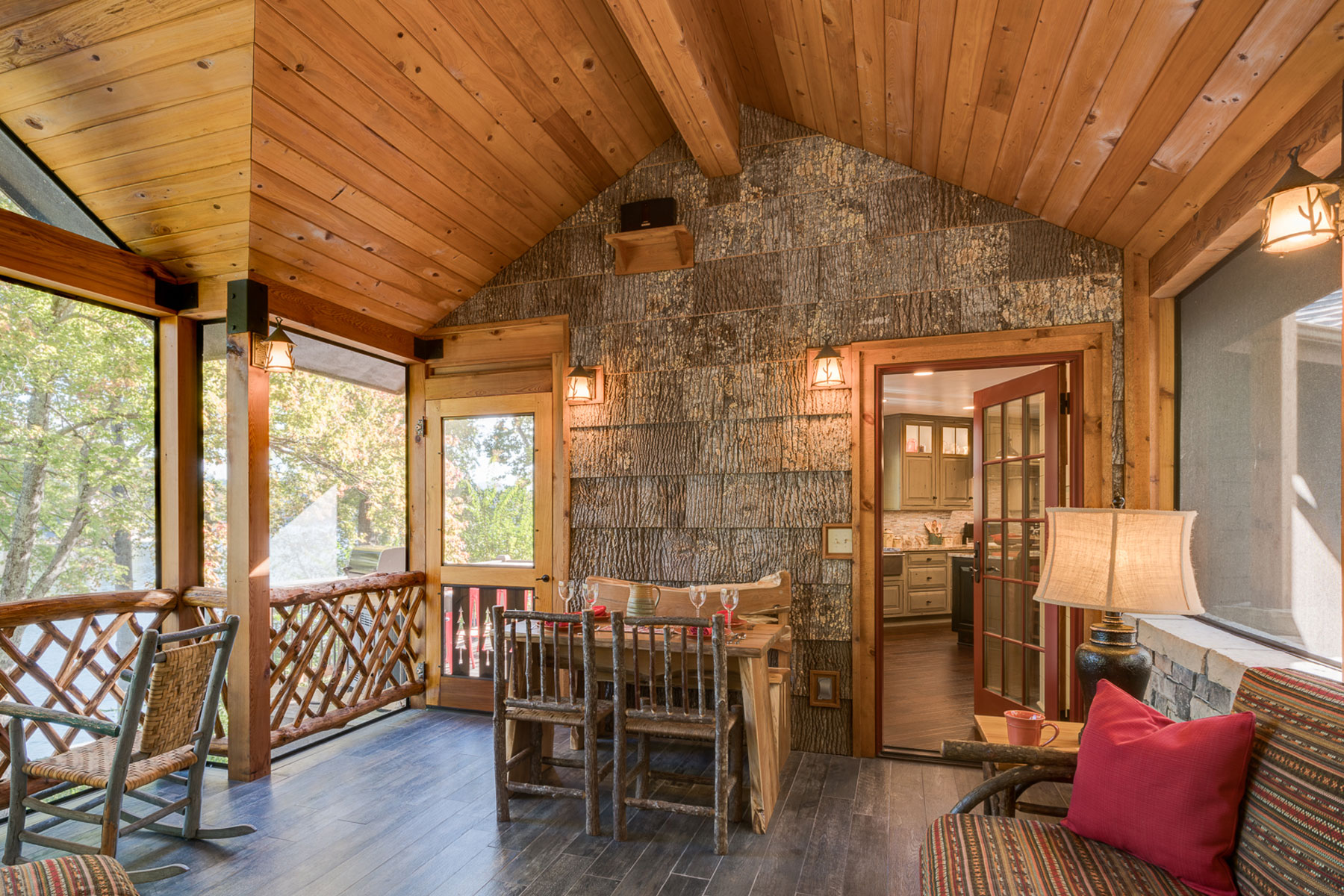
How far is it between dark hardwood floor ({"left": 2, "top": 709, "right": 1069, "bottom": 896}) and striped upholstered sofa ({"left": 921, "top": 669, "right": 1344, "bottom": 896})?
0.87 meters

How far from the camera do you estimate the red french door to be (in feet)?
11.6

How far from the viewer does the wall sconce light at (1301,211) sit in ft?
5.12

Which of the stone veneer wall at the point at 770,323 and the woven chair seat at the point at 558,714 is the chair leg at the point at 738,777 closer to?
the woven chair seat at the point at 558,714

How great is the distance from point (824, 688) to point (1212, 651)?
1864mm

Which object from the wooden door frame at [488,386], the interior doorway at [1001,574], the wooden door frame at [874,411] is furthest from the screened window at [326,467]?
the interior doorway at [1001,574]

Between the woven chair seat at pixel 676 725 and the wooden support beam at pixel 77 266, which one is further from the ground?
the wooden support beam at pixel 77 266

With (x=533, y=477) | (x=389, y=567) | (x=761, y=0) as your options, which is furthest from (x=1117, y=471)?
(x=389, y=567)

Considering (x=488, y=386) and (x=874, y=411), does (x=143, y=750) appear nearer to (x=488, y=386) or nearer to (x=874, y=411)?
(x=488, y=386)

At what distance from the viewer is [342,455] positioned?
4539mm

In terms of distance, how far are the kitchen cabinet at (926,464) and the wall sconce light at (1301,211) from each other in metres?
6.08

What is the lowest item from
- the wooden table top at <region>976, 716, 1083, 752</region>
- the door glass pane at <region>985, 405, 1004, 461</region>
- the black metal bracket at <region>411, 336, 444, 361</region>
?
the wooden table top at <region>976, 716, 1083, 752</region>

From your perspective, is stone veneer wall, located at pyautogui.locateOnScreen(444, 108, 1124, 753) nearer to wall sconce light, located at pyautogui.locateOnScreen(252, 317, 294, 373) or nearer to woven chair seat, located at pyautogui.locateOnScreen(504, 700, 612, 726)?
woven chair seat, located at pyautogui.locateOnScreen(504, 700, 612, 726)

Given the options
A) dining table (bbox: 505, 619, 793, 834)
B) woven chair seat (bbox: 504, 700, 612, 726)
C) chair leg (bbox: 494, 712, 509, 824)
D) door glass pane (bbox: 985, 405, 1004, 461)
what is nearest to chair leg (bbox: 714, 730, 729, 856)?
dining table (bbox: 505, 619, 793, 834)

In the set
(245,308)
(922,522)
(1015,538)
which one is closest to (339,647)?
(245,308)
